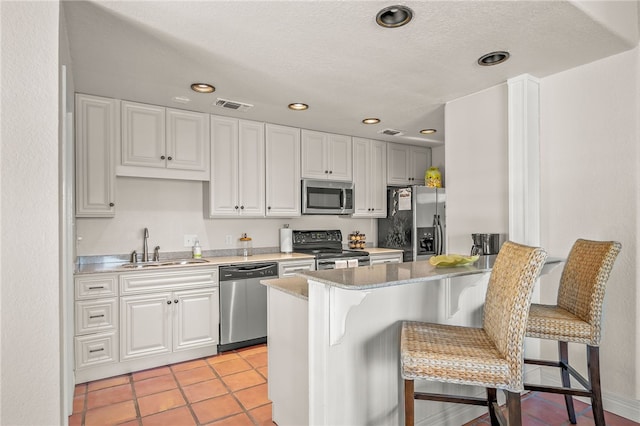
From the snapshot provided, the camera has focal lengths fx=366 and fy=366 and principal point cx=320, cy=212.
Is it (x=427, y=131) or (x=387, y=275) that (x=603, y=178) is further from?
(x=427, y=131)

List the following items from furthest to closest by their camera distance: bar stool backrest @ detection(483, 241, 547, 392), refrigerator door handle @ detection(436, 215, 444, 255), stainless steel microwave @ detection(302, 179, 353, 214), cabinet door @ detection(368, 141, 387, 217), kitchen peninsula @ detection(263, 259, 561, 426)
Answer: cabinet door @ detection(368, 141, 387, 217) → refrigerator door handle @ detection(436, 215, 444, 255) → stainless steel microwave @ detection(302, 179, 353, 214) → kitchen peninsula @ detection(263, 259, 561, 426) → bar stool backrest @ detection(483, 241, 547, 392)

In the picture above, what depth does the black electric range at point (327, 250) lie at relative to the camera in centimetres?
400

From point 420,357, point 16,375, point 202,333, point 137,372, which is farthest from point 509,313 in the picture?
point 137,372

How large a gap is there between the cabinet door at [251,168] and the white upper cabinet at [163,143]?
366 millimetres

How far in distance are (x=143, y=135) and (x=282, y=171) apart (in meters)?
1.42

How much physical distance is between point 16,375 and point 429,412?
6.46ft

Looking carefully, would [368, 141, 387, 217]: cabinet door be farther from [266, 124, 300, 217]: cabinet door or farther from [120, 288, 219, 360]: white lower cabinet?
[120, 288, 219, 360]: white lower cabinet

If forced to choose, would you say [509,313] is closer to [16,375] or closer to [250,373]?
[16,375]

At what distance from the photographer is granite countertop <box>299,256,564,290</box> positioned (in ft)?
4.83

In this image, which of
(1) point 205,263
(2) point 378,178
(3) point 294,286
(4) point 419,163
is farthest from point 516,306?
(4) point 419,163

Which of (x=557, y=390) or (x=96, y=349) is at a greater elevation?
(x=557, y=390)

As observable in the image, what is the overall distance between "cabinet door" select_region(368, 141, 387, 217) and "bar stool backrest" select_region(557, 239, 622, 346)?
276 cm

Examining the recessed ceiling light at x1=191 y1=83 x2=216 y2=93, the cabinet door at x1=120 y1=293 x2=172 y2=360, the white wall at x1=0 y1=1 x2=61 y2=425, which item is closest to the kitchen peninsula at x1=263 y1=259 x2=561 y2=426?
the white wall at x1=0 y1=1 x2=61 y2=425

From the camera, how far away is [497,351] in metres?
1.44
